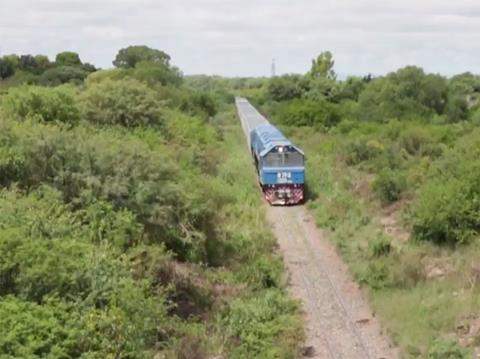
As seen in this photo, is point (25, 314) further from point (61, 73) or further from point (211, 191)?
point (61, 73)

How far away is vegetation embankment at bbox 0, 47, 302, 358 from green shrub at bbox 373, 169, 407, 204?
5519 millimetres

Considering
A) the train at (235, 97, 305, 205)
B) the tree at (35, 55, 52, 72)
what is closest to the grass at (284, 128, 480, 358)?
the train at (235, 97, 305, 205)

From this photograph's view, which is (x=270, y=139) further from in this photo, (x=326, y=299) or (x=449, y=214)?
(x=326, y=299)

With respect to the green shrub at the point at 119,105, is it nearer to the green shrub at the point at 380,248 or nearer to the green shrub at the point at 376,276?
the green shrub at the point at 380,248

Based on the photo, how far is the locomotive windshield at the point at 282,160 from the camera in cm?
3231

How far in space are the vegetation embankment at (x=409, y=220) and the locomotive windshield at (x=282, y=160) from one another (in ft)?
6.37

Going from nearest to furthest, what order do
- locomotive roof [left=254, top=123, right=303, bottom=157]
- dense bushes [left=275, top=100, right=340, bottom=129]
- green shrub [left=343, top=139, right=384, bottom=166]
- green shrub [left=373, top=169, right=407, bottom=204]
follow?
green shrub [left=373, top=169, right=407, bottom=204] → locomotive roof [left=254, top=123, right=303, bottom=157] → green shrub [left=343, top=139, right=384, bottom=166] → dense bushes [left=275, top=100, right=340, bottom=129]

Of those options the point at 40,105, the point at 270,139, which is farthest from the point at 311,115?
the point at 40,105

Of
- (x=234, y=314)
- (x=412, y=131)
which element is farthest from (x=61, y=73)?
(x=234, y=314)

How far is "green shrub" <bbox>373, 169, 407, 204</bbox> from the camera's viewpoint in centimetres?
3059

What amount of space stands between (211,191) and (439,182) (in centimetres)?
857

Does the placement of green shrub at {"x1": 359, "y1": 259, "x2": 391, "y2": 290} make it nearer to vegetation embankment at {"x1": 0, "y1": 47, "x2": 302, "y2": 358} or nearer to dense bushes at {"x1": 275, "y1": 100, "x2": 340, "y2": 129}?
vegetation embankment at {"x1": 0, "y1": 47, "x2": 302, "y2": 358}

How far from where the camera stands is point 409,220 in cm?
2575

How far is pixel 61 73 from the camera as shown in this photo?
78188 mm
